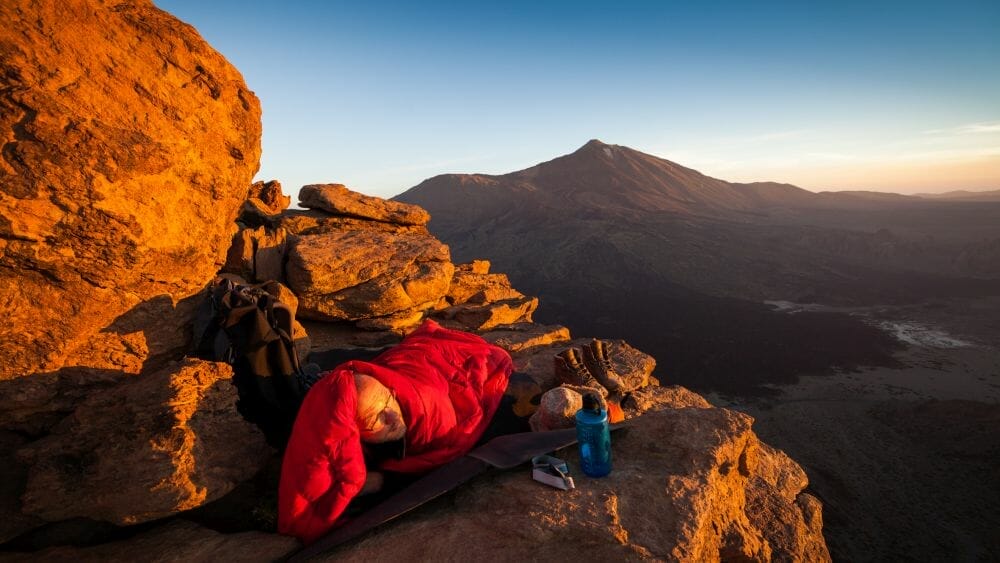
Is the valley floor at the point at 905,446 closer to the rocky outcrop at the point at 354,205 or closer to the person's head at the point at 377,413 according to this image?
the person's head at the point at 377,413

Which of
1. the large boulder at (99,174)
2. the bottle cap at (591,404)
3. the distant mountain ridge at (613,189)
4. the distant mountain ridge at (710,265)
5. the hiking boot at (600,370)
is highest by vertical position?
the distant mountain ridge at (613,189)

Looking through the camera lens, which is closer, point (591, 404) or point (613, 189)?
point (591, 404)

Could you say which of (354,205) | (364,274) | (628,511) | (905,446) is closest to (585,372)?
(628,511)

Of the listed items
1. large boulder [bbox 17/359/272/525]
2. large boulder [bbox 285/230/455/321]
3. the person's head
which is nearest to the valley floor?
large boulder [bbox 285/230/455/321]

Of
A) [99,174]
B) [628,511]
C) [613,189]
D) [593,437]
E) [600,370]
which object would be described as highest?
[613,189]

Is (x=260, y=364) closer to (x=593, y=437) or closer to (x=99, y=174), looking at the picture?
(x=99, y=174)

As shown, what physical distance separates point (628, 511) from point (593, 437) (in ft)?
1.69

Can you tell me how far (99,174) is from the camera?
11.3 ft

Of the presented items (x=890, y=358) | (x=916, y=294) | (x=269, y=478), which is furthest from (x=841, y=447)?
(x=916, y=294)

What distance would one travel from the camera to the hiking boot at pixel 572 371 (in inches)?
230

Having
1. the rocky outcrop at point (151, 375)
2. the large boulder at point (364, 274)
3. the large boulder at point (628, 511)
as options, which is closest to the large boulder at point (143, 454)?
the rocky outcrop at point (151, 375)

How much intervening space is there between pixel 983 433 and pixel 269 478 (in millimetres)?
26368

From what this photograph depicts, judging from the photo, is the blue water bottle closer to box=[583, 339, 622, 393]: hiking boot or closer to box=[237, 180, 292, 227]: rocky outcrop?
box=[583, 339, 622, 393]: hiking boot

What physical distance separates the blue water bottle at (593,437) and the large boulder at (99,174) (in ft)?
13.1
